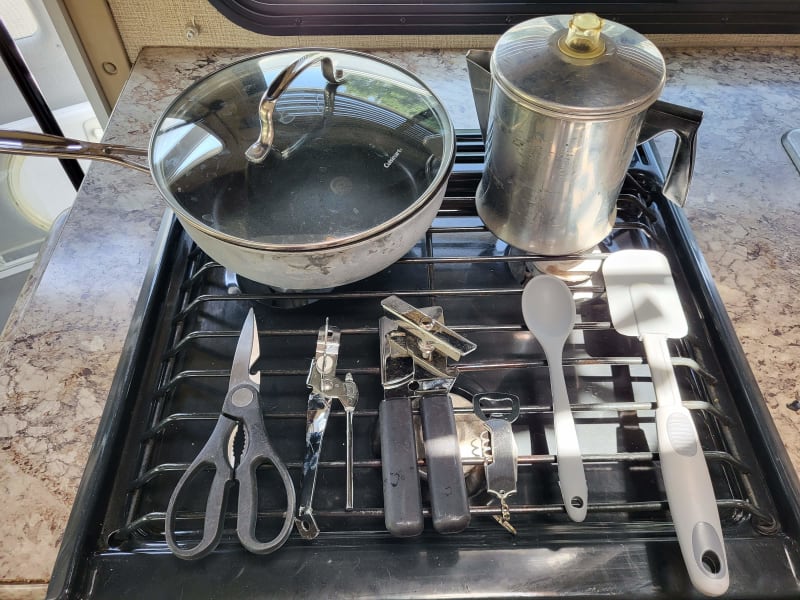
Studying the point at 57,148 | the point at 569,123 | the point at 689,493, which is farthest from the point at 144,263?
the point at 689,493

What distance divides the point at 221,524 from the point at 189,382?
0.17m

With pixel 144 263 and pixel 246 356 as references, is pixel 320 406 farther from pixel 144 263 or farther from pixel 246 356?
pixel 144 263

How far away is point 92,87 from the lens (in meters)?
0.92

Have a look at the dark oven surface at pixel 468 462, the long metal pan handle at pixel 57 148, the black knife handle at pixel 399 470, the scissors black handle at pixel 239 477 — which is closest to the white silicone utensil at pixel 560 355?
the dark oven surface at pixel 468 462

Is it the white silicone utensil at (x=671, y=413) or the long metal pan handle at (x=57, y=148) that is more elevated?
the long metal pan handle at (x=57, y=148)

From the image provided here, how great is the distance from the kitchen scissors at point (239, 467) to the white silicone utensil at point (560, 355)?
0.22m

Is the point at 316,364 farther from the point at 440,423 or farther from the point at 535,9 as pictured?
the point at 535,9

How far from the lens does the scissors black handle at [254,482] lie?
448 mm

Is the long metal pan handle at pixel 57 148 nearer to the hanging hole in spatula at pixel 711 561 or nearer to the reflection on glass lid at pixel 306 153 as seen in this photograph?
the reflection on glass lid at pixel 306 153

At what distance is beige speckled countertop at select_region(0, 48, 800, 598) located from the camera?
515 millimetres

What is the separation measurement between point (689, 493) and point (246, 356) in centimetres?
39

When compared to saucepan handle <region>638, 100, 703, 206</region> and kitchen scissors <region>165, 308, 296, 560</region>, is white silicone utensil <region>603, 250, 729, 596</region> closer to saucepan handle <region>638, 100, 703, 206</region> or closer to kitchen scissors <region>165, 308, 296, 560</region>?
saucepan handle <region>638, 100, 703, 206</region>

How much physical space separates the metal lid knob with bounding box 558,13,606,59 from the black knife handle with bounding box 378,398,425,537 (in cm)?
33

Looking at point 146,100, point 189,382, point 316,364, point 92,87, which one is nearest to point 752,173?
point 316,364
